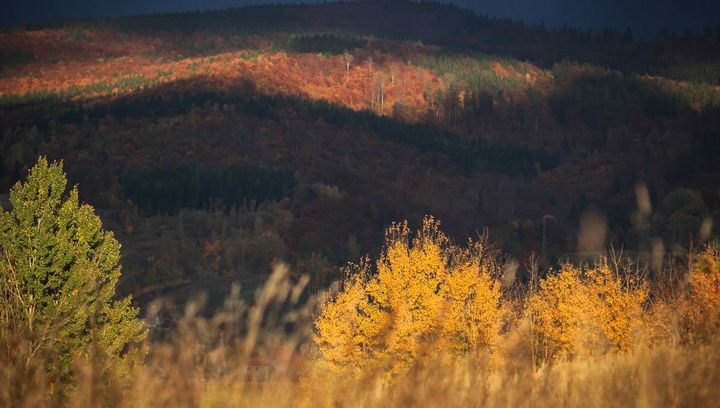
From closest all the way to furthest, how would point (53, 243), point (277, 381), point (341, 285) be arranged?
point (277, 381)
point (53, 243)
point (341, 285)

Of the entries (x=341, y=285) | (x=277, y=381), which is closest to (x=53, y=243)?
(x=277, y=381)

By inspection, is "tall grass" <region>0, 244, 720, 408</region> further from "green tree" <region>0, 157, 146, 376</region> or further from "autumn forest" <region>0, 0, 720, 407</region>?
"green tree" <region>0, 157, 146, 376</region>

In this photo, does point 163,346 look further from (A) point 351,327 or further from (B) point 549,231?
(B) point 549,231

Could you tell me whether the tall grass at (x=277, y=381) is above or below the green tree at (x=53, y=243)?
above

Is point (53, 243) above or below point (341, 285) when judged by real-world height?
above

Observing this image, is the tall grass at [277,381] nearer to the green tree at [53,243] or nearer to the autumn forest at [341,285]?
the autumn forest at [341,285]

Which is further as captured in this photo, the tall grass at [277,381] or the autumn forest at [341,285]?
the autumn forest at [341,285]

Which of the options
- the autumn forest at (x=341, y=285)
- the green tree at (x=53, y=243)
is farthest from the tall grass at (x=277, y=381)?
the green tree at (x=53, y=243)

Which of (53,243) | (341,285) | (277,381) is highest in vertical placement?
(277,381)

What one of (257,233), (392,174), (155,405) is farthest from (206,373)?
(392,174)

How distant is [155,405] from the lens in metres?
3.91

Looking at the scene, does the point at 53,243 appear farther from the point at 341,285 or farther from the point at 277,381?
the point at 341,285

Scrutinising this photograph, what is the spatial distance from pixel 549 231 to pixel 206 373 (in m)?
153

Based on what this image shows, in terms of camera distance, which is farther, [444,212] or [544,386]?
[444,212]
